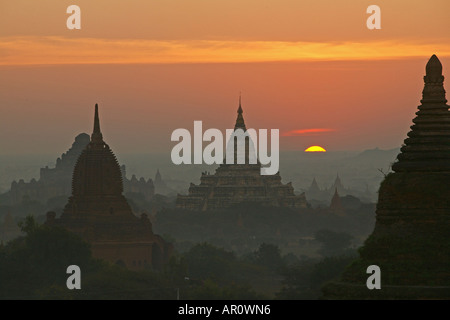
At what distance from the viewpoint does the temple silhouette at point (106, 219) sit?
15738 cm

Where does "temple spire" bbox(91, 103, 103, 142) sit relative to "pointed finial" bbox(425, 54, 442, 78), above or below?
above

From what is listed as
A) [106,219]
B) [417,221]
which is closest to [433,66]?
[417,221]

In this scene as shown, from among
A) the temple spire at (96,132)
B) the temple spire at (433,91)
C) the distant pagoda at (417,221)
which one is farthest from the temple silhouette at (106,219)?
the distant pagoda at (417,221)

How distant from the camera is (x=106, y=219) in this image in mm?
160500

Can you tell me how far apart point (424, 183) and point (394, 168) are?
5.39 feet

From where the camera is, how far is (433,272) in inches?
2975

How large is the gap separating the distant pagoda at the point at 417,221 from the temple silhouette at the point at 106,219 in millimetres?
76490

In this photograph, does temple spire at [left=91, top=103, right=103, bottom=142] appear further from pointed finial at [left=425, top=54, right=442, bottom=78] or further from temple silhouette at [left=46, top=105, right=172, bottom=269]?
pointed finial at [left=425, top=54, right=442, bottom=78]

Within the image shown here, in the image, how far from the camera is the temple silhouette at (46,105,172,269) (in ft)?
516

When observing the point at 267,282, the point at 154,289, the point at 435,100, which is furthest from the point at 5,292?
the point at 435,100

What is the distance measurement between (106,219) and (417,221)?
84.6 metres

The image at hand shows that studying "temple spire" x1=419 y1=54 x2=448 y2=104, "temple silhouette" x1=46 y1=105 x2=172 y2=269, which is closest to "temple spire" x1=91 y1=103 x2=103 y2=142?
"temple silhouette" x1=46 y1=105 x2=172 y2=269

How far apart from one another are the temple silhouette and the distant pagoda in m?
76.5

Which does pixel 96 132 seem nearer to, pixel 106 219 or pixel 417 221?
pixel 106 219
